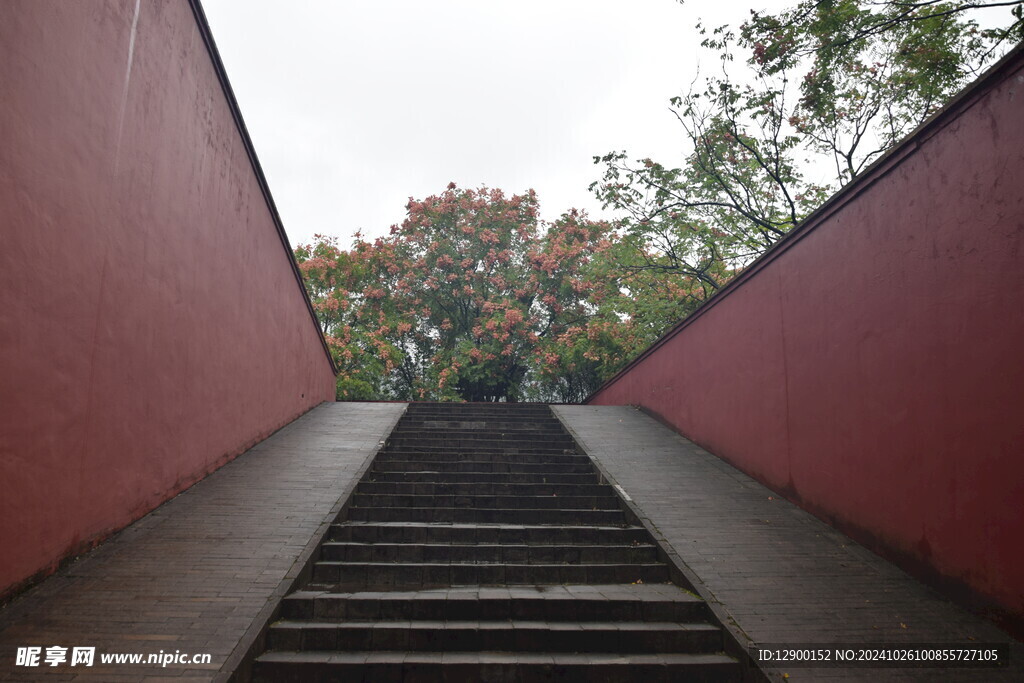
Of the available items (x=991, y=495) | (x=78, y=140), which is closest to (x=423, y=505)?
(x=78, y=140)

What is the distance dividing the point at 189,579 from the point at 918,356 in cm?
609

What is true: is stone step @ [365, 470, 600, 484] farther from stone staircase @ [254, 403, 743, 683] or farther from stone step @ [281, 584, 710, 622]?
stone step @ [281, 584, 710, 622]

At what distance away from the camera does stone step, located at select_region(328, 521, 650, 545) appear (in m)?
5.80

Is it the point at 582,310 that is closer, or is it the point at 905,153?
the point at 905,153

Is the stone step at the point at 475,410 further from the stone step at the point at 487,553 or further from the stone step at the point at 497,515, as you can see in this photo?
the stone step at the point at 487,553

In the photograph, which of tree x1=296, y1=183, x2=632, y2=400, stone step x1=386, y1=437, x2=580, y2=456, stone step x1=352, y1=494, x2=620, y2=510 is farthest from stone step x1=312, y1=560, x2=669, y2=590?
tree x1=296, y1=183, x2=632, y2=400

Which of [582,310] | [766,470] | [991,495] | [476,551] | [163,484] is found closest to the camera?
[991,495]

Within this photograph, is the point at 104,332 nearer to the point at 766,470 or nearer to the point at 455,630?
the point at 455,630

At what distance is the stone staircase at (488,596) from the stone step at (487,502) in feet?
0.05

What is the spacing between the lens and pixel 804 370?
256 inches

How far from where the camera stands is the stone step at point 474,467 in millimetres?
7922

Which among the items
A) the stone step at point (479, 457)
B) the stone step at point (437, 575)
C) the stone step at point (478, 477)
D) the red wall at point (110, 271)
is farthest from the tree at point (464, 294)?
the stone step at point (437, 575)

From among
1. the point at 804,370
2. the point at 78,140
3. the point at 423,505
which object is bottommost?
the point at 423,505

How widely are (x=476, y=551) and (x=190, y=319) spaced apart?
413cm
